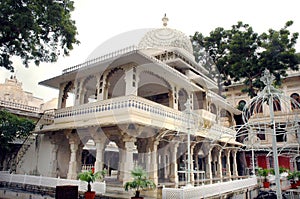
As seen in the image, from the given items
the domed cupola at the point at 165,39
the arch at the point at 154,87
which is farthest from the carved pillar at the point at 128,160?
the domed cupola at the point at 165,39

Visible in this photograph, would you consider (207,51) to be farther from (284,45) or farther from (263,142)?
(263,142)

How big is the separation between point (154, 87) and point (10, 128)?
32.7 ft

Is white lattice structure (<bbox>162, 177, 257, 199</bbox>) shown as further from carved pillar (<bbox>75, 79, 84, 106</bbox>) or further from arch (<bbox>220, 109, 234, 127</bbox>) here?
arch (<bbox>220, 109, 234, 127</bbox>)

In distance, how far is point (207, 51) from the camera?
2814 cm

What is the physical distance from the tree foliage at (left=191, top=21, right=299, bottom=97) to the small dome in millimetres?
5189

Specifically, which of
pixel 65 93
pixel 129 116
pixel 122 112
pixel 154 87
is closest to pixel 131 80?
pixel 122 112

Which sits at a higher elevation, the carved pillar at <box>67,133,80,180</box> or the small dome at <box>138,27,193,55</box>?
the small dome at <box>138,27,193,55</box>

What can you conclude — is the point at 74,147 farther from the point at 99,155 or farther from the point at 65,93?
the point at 65,93

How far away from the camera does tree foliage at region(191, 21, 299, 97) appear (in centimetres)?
2192

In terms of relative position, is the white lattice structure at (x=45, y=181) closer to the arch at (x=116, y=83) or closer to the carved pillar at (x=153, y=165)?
the carved pillar at (x=153, y=165)

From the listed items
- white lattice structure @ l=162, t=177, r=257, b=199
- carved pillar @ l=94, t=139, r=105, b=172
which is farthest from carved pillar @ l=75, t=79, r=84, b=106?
white lattice structure @ l=162, t=177, r=257, b=199

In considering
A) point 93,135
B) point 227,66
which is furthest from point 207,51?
point 93,135

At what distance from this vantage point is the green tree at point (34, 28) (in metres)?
12.3

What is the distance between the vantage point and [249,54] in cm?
2364
